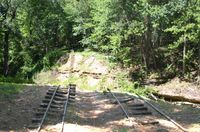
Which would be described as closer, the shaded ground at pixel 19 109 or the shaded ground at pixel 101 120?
the shaded ground at pixel 101 120

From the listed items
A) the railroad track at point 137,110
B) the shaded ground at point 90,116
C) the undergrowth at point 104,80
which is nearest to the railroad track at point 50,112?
the shaded ground at point 90,116

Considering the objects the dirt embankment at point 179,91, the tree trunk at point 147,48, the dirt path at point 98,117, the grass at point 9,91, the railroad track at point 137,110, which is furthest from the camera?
the tree trunk at point 147,48

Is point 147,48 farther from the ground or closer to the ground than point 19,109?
farther from the ground

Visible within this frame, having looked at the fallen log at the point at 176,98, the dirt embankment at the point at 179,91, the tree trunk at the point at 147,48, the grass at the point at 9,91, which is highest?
the tree trunk at the point at 147,48

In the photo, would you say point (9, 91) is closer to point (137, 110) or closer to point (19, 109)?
point (19, 109)

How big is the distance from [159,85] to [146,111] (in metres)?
15.3

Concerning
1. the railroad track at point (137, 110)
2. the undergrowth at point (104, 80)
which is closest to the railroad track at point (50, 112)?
the railroad track at point (137, 110)

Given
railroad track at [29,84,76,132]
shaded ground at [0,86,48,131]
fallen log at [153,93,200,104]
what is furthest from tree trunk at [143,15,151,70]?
railroad track at [29,84,76,132]

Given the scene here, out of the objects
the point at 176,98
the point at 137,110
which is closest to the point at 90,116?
the point at 137,110

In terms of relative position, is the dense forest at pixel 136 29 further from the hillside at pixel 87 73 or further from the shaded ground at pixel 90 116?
the shaded ground at pixel 90 116

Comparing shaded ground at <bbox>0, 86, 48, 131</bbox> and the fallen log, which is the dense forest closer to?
the fallen log

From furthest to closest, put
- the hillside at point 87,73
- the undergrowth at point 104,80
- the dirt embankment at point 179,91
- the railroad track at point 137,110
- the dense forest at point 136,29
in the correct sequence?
the hillside at point 87,73 < the undergrowth at point 104,80 < the dense forest at point 136,29 < the dirt embankment at point 179,91 < the railroad track at point 137,110

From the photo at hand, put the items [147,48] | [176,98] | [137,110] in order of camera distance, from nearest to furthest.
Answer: [137,110]
[176,98]
[147,48]

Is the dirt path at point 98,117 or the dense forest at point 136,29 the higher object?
the dense forest at point 136,29
